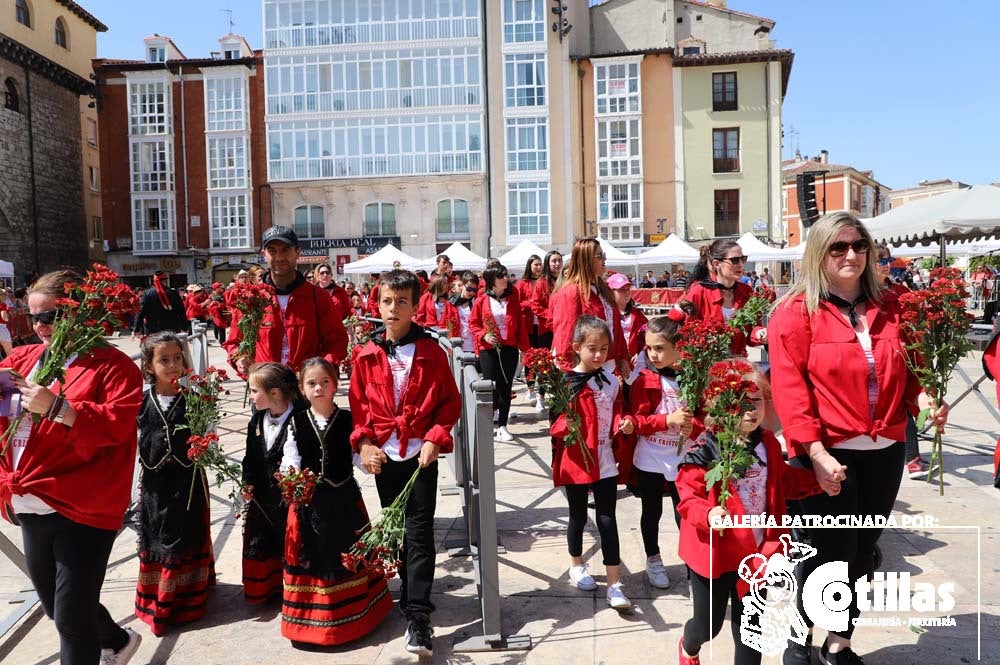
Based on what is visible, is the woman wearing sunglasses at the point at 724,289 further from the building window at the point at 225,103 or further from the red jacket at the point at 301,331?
the building window at the point at 225,103

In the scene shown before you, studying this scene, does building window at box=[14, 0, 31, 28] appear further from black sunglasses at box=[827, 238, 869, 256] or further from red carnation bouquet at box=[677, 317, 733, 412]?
black sunglasses at box=[827, 238, 869, 256]

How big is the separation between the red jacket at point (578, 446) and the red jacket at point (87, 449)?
211 cm

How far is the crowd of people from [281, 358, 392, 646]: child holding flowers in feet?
0.03

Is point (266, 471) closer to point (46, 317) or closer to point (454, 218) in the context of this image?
point (46, 317)

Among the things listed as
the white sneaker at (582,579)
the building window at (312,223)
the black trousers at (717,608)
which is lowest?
the white sneaker at (582,579)

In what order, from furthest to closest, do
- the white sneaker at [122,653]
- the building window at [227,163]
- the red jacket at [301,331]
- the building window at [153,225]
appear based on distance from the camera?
1. the building window at [153,225]
2. the building window at [227,163]
3. the red jacket at [301,331]
4. the white sneaker at [122,653]

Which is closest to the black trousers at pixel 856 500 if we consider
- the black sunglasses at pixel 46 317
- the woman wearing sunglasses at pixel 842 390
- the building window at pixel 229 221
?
the woman wearing sunglasses at pixel 842 390

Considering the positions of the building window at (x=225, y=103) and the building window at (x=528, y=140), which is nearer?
the building window at (x=528, y=140)

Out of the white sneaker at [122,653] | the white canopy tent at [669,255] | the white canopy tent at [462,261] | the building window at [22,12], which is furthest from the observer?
the building window at [22,12]

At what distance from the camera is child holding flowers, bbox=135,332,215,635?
12.5 ft

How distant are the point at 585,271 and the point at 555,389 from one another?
5.58ft

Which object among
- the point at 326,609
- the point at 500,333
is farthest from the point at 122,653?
the point at 500,333

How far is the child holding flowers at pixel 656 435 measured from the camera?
Result: 404 cm

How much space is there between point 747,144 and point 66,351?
130 ft
